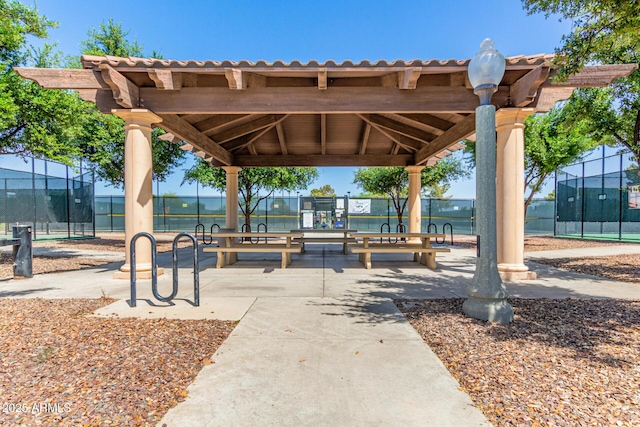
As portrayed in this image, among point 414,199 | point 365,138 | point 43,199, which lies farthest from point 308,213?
point 43,199

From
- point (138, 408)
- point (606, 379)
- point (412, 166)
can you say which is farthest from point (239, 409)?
point (412, 166)

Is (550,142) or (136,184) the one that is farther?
(550,142)

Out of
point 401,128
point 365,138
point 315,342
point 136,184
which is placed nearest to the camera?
point 315,342

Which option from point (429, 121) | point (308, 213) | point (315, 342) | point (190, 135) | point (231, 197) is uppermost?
point (429, 121)

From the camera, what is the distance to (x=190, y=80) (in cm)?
615

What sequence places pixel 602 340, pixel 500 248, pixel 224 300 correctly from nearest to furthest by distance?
pixel 602 340 → pixel 224 300 → pixel 500 248

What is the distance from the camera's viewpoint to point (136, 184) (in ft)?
19.8

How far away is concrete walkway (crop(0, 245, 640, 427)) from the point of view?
206cm

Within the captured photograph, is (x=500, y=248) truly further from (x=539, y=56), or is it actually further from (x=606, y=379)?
(x=606, y=379)

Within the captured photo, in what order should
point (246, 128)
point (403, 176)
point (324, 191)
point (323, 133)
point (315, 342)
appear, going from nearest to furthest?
point (315, 342), point (246, 128), point (323, 133), point (403, 176), point (324, 191)

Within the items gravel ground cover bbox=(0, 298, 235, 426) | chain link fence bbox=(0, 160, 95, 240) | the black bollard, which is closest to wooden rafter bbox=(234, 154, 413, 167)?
the black bollard

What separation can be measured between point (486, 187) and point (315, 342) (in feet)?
9.08

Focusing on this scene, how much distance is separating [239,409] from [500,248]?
572cm

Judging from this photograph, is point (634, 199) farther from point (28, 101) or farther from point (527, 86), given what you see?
point (28, 101)
